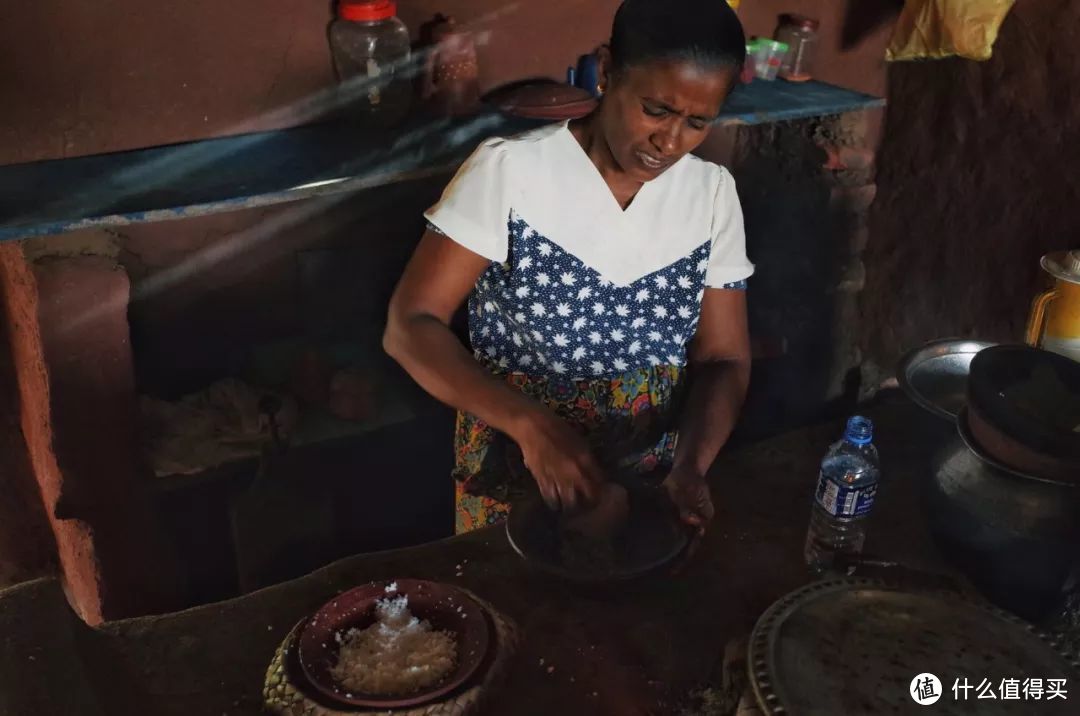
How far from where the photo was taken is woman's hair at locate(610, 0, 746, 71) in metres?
1.61

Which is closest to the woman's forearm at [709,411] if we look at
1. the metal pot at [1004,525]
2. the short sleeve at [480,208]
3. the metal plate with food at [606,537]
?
the metal plate with food at [606,537]

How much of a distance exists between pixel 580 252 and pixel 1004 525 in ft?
3.03

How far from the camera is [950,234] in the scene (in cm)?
354

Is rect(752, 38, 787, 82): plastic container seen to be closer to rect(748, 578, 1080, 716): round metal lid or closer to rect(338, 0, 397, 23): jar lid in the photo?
rect(338, 0, 397, 23): jar lid

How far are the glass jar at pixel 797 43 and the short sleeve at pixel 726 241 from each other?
1.71m

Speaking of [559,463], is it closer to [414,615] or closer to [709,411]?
[414,615]

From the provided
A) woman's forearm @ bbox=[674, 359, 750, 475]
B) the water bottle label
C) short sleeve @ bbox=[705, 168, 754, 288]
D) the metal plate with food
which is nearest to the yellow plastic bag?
short sleeve @ bbox=[705, 168, 754, 288]

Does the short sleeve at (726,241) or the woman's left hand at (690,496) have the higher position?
the short sleeve at (726,241)

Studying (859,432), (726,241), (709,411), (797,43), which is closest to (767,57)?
(797,43)

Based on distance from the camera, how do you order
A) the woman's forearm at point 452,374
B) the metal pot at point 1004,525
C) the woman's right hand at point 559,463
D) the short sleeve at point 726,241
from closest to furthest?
the metal pot at point 1004,525, the woman's right hand at point 559,463, the woman's forearm at point 452,374, the short sleeve at point 726,241

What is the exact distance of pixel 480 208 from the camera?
1840mm

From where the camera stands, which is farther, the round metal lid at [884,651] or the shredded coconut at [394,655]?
the shredded coconut at [394,655]

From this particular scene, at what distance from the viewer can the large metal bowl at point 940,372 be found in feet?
6.23

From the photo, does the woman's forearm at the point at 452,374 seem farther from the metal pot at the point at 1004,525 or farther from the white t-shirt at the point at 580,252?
the metal pot at the point at 1004,525
